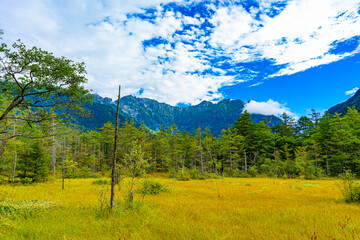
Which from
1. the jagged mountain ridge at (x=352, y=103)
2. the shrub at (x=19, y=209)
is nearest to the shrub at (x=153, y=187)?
the shrub at (x=19, y=209)

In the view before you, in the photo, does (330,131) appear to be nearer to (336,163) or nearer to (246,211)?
(336,163)

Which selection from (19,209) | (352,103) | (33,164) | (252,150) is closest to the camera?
(19,209)

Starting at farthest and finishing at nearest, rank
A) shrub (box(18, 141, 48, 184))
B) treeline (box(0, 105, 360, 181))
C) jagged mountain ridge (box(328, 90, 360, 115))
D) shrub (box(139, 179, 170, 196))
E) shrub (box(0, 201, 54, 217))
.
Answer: jagged mountain ridge (box(328, 90, 360, 115)) → treeline (box(0, 105, 360, 181)) → shrub (box(18, 141, 48, 184)) → shrub (box(139, 179, 170, 196)) → shrub (box(0, 201, 54, 217))

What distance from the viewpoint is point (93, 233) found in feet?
17.3

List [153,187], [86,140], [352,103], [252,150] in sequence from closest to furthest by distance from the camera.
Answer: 1. [153,187]
2. [252,150]
3. [86,140]
4. [352,103]

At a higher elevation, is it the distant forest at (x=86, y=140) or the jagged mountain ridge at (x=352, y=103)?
the jagged mountain ridge at (x=352, y=103)

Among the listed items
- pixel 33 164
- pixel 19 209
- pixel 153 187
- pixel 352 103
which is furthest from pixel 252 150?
pixel 352 103

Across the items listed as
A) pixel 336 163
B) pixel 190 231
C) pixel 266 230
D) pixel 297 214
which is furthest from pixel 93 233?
pixel 336 163

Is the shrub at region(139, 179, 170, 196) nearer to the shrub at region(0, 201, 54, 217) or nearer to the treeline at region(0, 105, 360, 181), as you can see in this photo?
the treeline at region(0, 105, 360, 181)

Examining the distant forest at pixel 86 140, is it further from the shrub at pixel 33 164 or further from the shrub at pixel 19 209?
the shrub at pixel 19 209

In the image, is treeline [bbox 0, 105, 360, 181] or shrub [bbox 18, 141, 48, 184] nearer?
shrub [bbox 18, 141, 48, 184]

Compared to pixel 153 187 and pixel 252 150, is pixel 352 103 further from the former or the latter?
pixel 153 187

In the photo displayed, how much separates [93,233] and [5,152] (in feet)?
100

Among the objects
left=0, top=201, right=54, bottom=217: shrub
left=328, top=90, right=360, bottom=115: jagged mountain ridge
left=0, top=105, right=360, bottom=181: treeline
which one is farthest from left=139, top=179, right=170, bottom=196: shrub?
left=328, top=90, right=360, bottom=115: jagged mountain ridge
